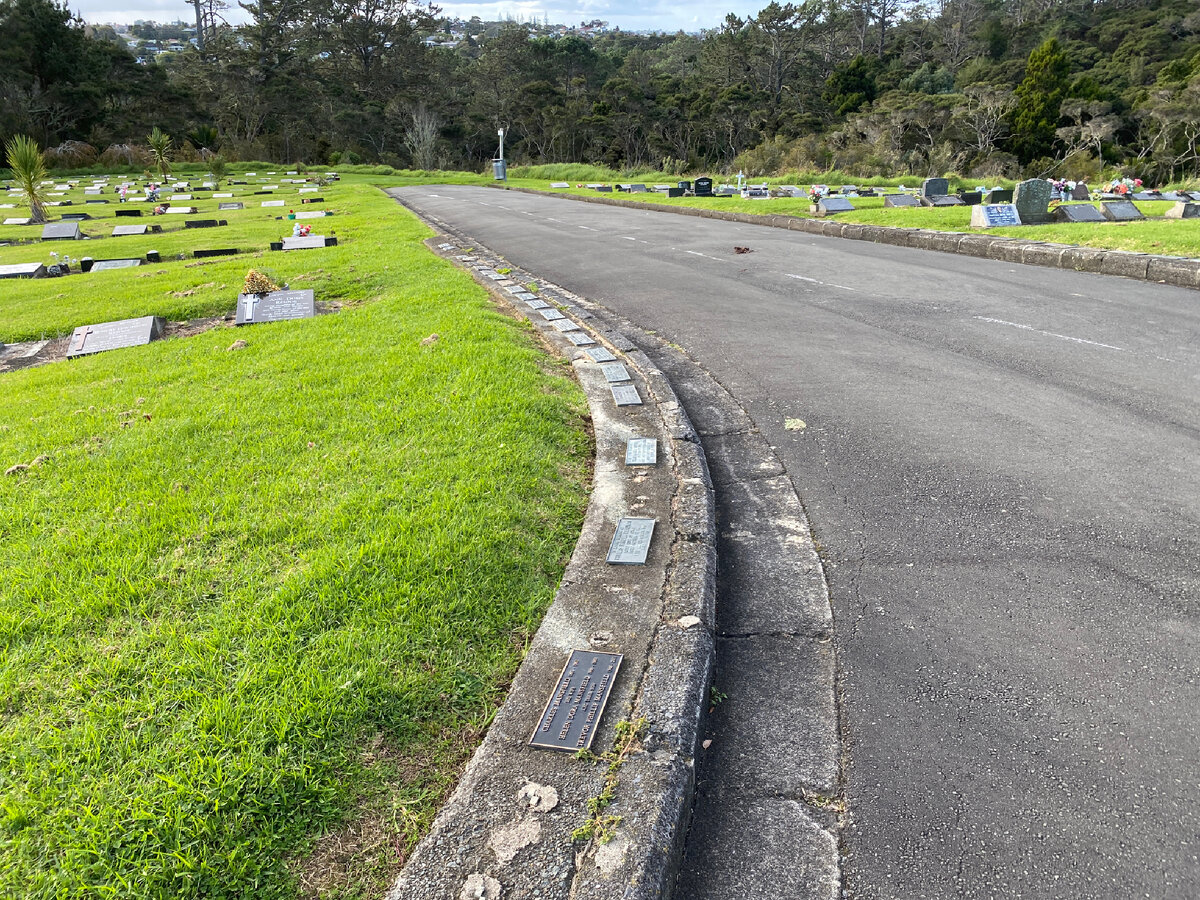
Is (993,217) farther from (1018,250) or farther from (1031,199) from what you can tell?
(1018,250)

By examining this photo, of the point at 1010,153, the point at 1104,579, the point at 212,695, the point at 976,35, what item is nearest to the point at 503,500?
the point at 212,695

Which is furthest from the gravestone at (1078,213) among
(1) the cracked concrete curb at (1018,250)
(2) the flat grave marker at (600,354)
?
(2) the flat grave marker at (600,354)

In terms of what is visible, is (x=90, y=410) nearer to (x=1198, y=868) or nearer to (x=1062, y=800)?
(x=1062, y=800)

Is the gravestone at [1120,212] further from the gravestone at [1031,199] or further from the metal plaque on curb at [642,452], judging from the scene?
the metal plaque on curb at [642,452]

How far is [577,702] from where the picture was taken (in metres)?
2.21

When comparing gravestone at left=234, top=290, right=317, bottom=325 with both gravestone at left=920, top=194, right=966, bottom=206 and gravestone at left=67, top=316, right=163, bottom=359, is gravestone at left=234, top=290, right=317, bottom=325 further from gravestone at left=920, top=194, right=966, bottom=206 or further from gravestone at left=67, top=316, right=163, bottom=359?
gravestone at left=920, top=194, right=966, bottom=206

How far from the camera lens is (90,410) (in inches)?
178

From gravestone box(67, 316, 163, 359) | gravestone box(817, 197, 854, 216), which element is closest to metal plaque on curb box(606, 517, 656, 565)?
gravestone box(67, 316, 163, 359)

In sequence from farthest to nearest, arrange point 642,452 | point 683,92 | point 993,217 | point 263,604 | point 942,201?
point 683,92 → point 942,201 → point 993,217 → point 642,452 → point 263,604

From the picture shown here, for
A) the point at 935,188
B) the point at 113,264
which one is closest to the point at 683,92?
the point at 935,188

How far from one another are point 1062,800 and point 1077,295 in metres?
7.88

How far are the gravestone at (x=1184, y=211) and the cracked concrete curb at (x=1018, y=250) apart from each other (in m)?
5.68

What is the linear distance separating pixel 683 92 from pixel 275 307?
5023cm

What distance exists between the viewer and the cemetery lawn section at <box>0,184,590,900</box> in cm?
176
